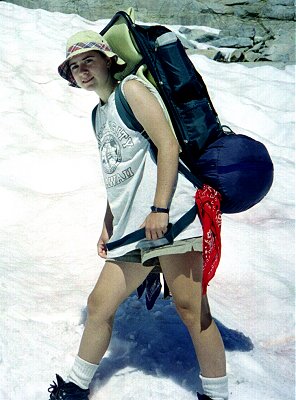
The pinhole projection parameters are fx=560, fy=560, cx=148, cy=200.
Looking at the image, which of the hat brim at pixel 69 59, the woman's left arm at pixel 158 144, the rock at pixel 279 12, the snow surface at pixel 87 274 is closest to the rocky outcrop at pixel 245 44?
the rock at pixel 279 12

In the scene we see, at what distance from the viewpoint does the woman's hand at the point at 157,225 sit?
212cm

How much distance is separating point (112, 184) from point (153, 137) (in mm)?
318

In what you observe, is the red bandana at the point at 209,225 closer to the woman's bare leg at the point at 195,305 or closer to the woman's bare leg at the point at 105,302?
the woman's bare leg at the point at 195,305

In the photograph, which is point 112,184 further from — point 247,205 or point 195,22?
point 195,22

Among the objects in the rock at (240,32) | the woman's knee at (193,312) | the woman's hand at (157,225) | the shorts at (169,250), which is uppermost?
the woman's hand at (157,225)

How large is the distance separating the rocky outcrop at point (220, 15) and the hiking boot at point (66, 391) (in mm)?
10077

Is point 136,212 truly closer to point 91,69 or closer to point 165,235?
point 165,235

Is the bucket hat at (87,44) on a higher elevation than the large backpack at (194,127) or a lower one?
higher

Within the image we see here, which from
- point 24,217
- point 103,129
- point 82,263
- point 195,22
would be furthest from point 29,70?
point 195,22

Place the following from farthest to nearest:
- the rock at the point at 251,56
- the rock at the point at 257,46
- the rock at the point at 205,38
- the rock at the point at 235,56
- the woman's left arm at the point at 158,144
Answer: the rock at the point at 205,38
the rock at the point at 257,46
the rock at the point at 251,56
the rock at the point at 235,56
the woman's left arm at the point at 158,144

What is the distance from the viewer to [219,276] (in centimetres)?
383

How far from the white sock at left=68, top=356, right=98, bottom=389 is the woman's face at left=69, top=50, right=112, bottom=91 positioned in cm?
115

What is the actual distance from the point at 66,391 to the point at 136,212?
31.8 inches

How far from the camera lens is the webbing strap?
7.04ft
